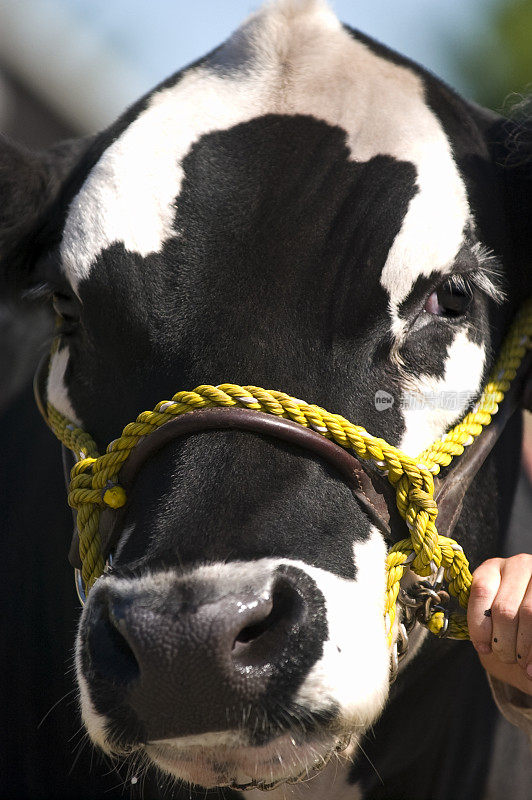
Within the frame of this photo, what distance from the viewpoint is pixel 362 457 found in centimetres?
191

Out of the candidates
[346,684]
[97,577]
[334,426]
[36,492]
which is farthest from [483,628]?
[36,492]

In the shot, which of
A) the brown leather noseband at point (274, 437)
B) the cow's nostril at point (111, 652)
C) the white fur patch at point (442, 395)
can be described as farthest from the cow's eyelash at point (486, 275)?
the cow's nostril at point (111, 652)

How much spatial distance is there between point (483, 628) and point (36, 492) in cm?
159

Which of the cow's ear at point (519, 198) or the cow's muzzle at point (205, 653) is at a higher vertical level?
the cow's ear at point (519, 198)

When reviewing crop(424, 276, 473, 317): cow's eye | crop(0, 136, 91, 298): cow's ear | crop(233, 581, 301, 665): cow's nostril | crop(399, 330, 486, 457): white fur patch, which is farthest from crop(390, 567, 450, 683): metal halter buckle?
crop(0, 136, 91, 298): cow's ear

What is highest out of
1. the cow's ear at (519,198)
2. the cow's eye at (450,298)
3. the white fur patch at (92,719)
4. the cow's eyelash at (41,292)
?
the cow's ear at (519,198)

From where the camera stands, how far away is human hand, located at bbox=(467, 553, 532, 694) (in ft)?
6.05

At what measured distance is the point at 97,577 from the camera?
197cm

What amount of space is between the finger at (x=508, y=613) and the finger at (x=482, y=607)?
0.01 m

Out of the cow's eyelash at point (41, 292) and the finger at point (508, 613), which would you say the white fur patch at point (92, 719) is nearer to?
the finger at point (508, 613)

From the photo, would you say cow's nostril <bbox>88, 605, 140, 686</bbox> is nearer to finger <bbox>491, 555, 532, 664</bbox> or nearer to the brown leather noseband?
the brown leather noseband

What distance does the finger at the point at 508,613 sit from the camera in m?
1.86

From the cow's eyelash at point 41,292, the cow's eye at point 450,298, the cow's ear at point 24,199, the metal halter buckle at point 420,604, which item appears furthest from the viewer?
the cow's ear at point 24,199

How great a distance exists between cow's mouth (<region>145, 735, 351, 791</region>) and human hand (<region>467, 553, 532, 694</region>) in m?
0.38
